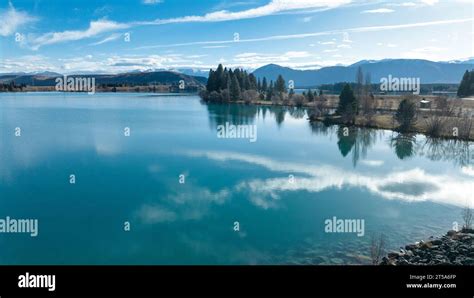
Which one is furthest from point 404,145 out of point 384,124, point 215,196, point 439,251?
point 439,251

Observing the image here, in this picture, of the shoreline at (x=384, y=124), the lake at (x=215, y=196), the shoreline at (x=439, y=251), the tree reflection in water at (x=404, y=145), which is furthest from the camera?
the shoreline at (x=384, y=124)

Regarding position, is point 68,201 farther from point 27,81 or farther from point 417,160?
point 27,81

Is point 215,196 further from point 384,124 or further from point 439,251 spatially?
point 384,124

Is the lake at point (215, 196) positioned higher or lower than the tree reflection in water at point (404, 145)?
lower

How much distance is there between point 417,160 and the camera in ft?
80.2

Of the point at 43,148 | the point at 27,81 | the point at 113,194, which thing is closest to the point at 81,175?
the point at 113,194

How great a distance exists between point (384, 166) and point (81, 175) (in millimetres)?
17712

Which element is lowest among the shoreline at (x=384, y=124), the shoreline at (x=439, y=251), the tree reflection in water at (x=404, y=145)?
the shoreline at (x=439, y=251)

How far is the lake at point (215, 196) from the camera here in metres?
10.6

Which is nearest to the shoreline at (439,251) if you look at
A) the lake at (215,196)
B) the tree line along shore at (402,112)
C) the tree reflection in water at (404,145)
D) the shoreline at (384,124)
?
the lake at (215,196)

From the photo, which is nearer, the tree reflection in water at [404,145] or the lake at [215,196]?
the lake at [215,196]

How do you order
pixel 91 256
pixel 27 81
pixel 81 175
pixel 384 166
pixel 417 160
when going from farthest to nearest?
pixel 27 81 → pixel 417 160 → pixel 384 166 → pixel 81 175 → pixel 91 256

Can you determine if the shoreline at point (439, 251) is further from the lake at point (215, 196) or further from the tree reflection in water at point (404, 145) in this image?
the tree reflection in water at point (404, 145)

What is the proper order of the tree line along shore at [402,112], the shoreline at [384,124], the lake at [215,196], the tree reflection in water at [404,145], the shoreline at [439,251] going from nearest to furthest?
the shoreline at [439,251] < the lake at [215,196] < the tree reflection in water at [404,145] < the shoreline at [384,124] < the tree line along shore at [402,112]
